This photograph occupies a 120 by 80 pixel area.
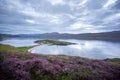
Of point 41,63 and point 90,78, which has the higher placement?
point 41,63

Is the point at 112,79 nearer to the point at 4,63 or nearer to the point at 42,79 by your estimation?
the point at 42,79

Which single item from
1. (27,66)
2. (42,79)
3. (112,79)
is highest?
(27,66)

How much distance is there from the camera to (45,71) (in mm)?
12305

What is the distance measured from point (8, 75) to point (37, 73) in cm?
255

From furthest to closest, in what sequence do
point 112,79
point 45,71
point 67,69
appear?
point 112,79 < point 67,69 < point 45,71

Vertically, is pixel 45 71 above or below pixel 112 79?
above

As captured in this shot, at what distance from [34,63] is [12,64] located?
2207mm

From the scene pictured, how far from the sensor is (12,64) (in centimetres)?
1293

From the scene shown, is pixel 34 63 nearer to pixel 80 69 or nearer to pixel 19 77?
pixel 19 77

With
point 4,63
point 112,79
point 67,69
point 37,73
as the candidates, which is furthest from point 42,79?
point 112,79

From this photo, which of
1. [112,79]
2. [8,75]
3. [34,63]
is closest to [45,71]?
[34,63]

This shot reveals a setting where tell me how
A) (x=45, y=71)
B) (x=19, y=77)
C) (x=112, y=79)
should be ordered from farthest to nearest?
(x=112, y=79), (x=45, y=71), (x=19, y=77)

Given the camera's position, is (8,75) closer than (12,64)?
Yes

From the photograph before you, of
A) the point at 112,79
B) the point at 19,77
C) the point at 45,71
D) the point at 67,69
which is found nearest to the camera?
the point at 19,77
